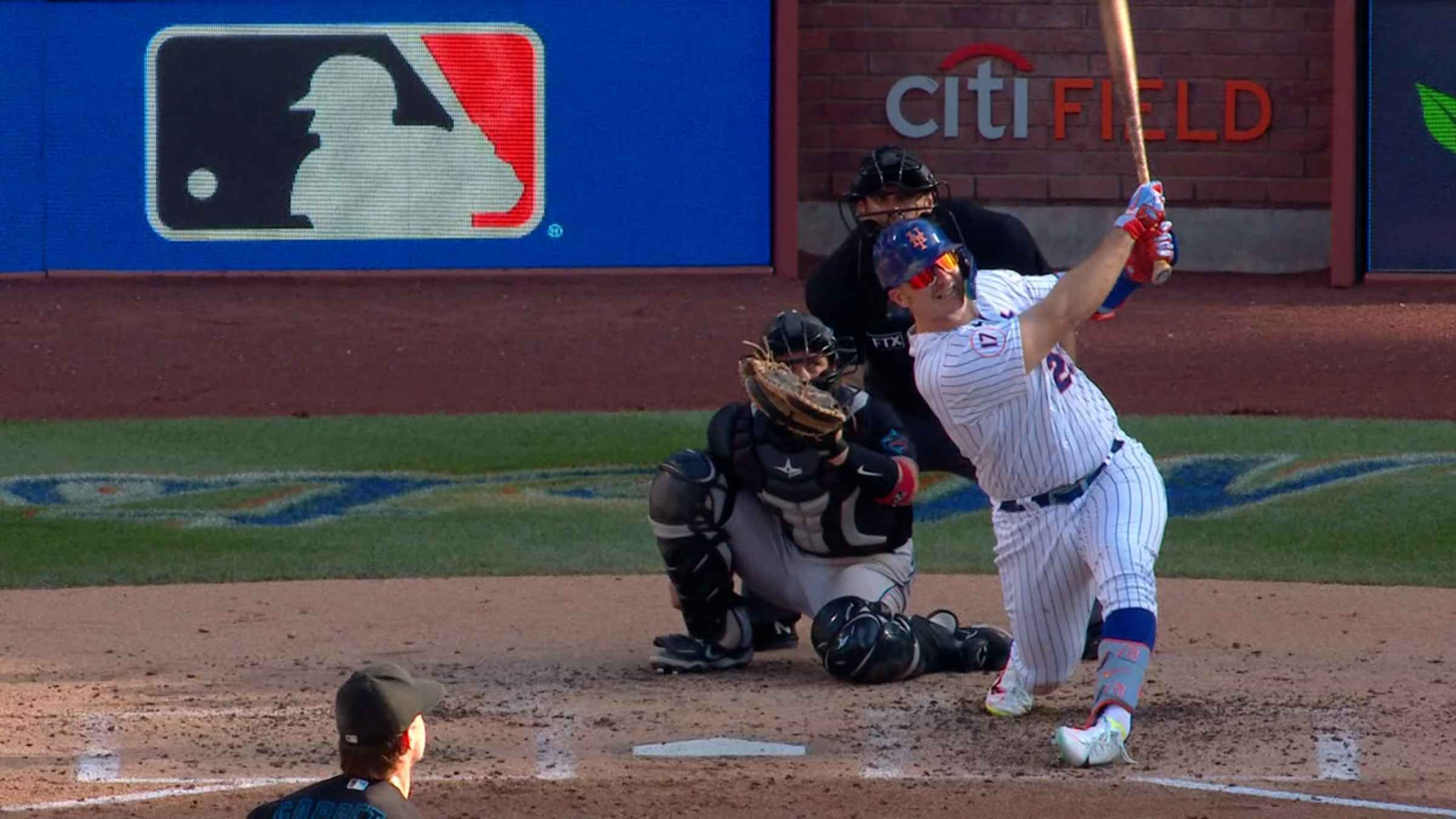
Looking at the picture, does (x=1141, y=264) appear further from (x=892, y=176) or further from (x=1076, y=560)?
(x=892, y=176)

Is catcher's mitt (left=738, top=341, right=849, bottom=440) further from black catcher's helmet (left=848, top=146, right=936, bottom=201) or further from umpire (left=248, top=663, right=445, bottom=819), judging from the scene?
umpire (left=248, top=663, right=445, bottom=819)

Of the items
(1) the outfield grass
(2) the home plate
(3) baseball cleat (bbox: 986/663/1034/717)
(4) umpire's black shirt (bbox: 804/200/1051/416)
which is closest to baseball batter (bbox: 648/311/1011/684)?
(3) baseball cleat (bbox: 986/663/1034/717)

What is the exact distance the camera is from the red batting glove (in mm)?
4840

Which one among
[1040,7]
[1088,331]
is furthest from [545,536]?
[1040,7]

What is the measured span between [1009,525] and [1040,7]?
12799 millimetres

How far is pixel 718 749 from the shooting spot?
5.02 metres

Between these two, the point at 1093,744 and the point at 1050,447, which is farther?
the point at 1050,447

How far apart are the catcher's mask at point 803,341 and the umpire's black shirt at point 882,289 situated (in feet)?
2.40

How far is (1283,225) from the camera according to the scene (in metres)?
17.3

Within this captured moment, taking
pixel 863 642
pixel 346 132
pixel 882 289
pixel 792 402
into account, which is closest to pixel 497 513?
pixel 882 289

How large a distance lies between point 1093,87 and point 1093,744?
1314 centimetres

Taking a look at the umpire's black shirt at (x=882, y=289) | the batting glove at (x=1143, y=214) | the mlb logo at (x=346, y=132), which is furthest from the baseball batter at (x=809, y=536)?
the mlb logo at (x=346, y=132)

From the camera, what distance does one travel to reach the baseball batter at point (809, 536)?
5.60m

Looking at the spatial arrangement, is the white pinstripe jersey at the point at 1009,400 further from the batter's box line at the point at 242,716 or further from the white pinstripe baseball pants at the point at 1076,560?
the batter's box line at the point at 242,716
